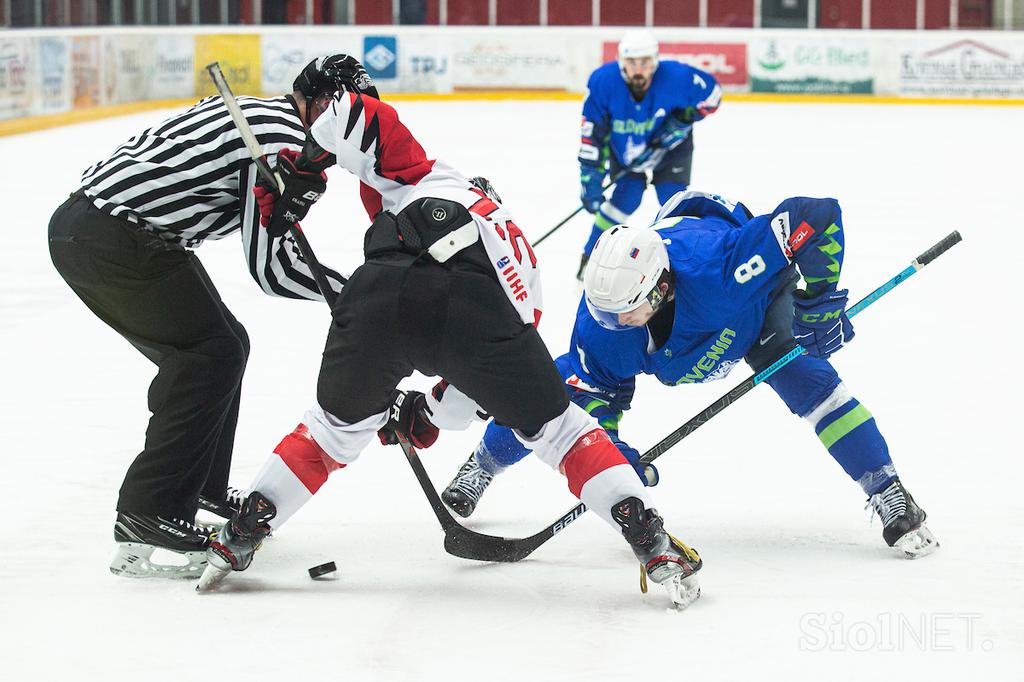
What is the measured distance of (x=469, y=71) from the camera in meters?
15.3

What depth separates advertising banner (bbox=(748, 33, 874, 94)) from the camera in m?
14.7

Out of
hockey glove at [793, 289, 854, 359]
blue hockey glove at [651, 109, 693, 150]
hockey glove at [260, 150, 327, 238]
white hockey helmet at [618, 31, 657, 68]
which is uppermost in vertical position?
white hockey helmet at [618, 31, 657, 68]

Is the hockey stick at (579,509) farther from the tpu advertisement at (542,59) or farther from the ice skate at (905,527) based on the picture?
the tpu advertisement at (542,59)

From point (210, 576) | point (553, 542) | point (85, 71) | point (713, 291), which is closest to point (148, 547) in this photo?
point (210, 576)

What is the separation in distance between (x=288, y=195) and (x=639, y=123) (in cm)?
385

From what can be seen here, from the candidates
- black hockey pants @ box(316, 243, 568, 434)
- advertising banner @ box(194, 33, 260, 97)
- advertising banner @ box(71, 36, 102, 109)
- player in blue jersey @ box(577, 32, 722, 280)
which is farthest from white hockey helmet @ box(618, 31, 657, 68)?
advertising banner @ box(194, 33, 260, 97)

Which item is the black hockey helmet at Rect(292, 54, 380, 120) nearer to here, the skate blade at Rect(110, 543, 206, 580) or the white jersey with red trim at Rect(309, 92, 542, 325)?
the white jersey with red trim at Rect(309, 92, 542, 325)

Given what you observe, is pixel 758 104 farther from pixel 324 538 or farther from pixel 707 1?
pixel 324 538

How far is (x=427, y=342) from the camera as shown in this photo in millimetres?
2549

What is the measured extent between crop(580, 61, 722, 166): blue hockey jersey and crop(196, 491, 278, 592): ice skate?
3.98 metres

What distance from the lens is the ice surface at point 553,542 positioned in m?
2.45

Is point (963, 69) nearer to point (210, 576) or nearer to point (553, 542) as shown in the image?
point (553, 542)

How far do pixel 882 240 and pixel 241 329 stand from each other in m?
4.72

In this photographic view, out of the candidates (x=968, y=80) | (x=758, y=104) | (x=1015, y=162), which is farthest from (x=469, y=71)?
(x=1015, y=162)
